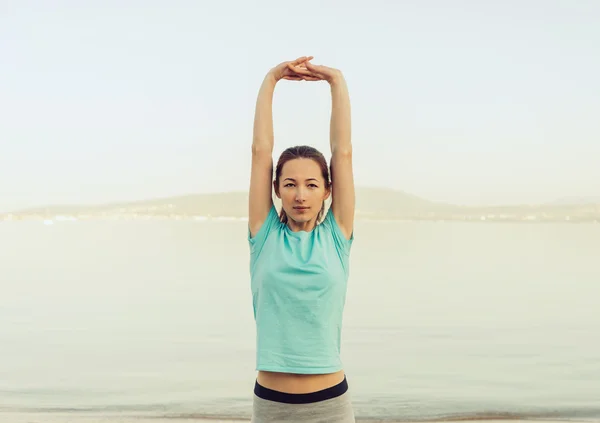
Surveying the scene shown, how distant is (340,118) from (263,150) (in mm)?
287

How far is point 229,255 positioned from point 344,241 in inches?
817

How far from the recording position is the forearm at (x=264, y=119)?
2.82m

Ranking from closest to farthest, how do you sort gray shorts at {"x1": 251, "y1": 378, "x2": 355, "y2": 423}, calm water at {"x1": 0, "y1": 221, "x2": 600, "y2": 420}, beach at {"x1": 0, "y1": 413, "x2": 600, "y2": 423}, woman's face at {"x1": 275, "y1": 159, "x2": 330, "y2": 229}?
gray shorts at {"x1": 251, "y1": 378, "x2": 355, "y2": 423}
woman's face at {"x1": 275, "y1": 159, "x2": 330, "y2": 229}
beach at {"x1": 0, "y1": 413, "x2": 600, "y2": 423}
calm water at {"x1": 0, "y1": 221, "x2": 600, "y2": 420}

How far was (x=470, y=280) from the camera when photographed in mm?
16391

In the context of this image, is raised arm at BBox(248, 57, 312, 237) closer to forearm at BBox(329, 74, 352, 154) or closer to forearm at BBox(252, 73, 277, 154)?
forearm at BBox(252, 73, 277, 154)

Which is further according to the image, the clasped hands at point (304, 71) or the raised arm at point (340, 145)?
the clasped hands at point (304, 71)

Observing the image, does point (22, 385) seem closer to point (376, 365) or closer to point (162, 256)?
point (376, 365)

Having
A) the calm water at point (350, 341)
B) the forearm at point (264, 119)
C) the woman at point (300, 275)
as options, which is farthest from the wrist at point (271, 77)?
the calm water at point (350, 341)

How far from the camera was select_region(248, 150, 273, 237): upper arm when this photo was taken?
9.09 ft

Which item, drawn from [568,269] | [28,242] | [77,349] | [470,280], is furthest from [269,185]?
[28,242]

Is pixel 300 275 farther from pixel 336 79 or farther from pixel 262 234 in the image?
pixel 336 79

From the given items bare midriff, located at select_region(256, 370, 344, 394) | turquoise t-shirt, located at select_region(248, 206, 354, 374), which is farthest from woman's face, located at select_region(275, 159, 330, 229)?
bare midriff, located at select_region(256, 370, 344, 394)

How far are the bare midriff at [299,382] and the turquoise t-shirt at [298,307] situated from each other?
0.10 ft

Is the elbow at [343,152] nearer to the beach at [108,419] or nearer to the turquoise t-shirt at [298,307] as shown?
the turquoise t-shirt at [298,307]
